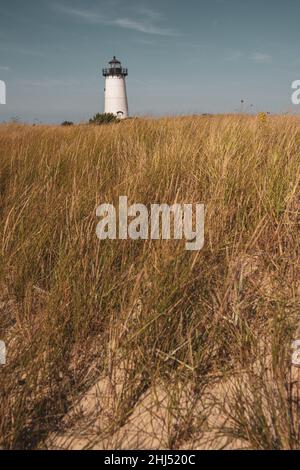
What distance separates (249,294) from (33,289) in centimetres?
102

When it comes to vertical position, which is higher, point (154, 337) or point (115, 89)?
point (115, 89)

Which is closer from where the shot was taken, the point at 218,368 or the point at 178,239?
the point at 218,368

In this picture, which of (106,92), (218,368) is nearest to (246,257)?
(218,368)

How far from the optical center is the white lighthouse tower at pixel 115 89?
2552cm

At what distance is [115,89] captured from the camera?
25.7 m

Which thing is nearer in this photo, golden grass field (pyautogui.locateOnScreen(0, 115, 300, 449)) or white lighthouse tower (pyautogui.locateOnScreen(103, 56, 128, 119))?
golden grass field (pyautogui.locateOnScreen(0, 115, 300, 449))

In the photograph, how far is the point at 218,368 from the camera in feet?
4.27

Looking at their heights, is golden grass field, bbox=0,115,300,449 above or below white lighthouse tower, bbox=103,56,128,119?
below

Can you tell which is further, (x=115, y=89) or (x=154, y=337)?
(x=115, y=89)

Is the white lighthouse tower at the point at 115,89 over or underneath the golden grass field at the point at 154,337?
over

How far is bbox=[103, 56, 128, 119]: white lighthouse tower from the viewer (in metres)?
25.5

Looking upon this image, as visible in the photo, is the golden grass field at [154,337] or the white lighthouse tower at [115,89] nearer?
the golden grass field at [154,337]

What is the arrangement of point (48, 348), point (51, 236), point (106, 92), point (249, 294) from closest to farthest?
point (48, 348), point (249, 294), point (51, 236), point (106, 92)

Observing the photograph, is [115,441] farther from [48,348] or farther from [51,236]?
[51,236]
